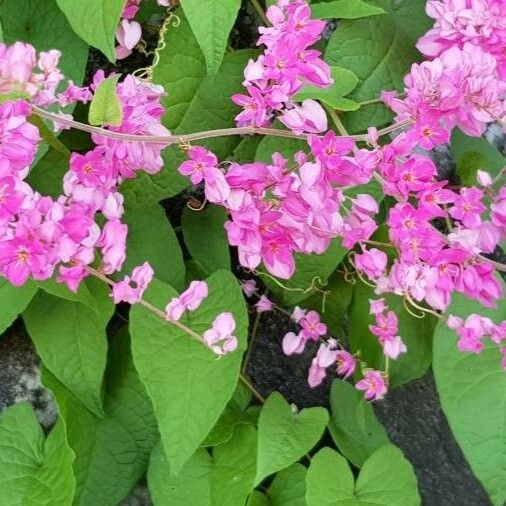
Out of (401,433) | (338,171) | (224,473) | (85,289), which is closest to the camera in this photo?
(338,171)

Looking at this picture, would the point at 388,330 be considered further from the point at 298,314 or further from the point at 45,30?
the point at 45,30

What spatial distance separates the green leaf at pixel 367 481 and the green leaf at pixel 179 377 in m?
0.14

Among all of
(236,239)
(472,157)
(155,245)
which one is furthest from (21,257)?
(472,157)

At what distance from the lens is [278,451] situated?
84cm

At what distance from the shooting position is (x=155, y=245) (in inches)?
35.9

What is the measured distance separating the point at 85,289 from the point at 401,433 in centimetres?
53

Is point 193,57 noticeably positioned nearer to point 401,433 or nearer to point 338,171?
point 338,171

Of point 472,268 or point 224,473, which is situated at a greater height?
point 472,268

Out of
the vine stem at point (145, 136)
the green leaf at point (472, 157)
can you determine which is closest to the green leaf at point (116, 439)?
the vine stem at point (145, 136)

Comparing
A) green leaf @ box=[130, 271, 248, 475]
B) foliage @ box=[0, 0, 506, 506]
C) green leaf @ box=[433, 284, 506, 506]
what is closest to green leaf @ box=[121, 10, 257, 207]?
foliage @ box=[0, 0, 506, 506]

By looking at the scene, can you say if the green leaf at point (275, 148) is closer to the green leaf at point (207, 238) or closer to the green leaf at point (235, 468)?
the green leaf at point (207, 238)

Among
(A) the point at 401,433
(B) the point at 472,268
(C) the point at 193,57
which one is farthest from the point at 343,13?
(A) the point at 401,433

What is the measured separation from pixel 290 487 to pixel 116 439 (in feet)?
0.64

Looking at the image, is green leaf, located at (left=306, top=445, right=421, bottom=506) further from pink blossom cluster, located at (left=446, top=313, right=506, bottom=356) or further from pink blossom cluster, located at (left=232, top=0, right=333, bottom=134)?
pink blossom cluster, located at (left=232, top=0, right=333, bottom=134)
